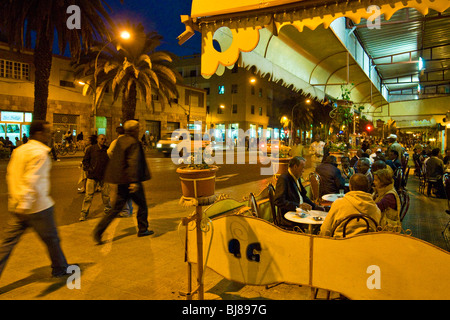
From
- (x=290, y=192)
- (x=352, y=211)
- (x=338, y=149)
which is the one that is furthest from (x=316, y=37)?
(x=338, y=149)

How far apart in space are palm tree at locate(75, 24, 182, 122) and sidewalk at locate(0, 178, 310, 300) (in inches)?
769

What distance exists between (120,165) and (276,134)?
5694 centimetres

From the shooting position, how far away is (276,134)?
6072cm

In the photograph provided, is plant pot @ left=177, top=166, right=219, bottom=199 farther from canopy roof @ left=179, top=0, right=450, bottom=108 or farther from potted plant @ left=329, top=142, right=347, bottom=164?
potted plant @ left=329, top=142, right=347, bottom=164

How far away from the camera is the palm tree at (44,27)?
16609mm

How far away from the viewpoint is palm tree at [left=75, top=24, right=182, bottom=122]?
23.5m

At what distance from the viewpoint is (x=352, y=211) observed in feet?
11.1

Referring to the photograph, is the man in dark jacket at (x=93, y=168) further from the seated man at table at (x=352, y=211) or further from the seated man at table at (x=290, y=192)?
the seated man at table at (x=352, y=211)

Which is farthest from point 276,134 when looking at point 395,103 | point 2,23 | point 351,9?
point 351,9

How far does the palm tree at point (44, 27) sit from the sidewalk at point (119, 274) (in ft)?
49.7

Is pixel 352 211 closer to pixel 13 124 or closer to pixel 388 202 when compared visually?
pixel 388 202

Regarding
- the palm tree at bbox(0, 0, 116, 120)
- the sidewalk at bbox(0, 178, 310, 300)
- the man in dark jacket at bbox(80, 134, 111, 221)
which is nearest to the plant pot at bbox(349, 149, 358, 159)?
the sidewalk at bbox(0, 178, 310, 300)

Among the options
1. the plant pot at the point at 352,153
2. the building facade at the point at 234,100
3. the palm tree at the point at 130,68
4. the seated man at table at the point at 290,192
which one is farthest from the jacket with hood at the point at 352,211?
the building facade at the point at 234,100
